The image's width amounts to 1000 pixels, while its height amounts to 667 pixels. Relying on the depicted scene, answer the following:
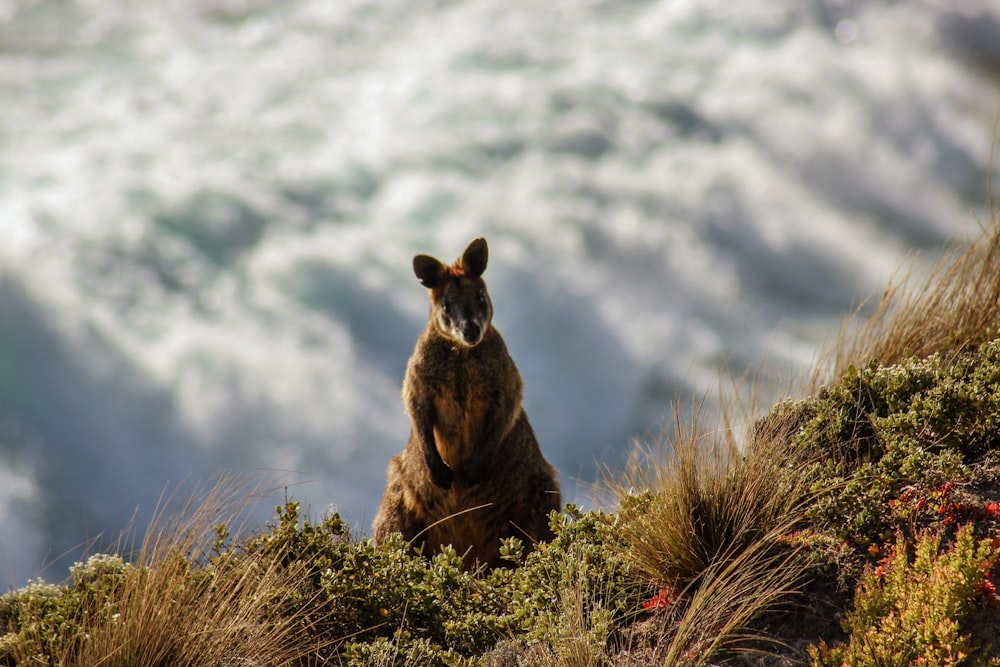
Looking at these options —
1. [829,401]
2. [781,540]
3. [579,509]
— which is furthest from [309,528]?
[829,401]

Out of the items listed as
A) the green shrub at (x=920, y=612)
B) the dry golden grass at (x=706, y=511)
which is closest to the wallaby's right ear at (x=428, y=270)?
the dry golden grass at (x=706, y=511)

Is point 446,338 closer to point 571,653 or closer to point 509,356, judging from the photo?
point 509,356

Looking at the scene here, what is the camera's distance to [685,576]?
5031 millimetres

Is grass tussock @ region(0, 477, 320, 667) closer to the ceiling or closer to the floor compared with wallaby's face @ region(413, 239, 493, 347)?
closer to the floor


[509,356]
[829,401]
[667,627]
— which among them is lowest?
[667,627]

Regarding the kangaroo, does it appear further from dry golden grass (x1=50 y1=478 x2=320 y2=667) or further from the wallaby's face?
dry golden grass (x1=50 y1=478 x2=320 y2=667)

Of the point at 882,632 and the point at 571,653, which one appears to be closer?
the point at 882,632

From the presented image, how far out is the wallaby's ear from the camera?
7.25 m

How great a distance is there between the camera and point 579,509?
6.15 m

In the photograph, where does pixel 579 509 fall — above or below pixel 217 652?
above


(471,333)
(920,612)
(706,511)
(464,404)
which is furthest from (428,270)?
(920,612)

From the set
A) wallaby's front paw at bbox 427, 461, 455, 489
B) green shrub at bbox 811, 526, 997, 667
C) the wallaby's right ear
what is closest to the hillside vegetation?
green shrub at bbox 811, 526, 997, 667

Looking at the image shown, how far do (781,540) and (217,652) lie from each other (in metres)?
2.95

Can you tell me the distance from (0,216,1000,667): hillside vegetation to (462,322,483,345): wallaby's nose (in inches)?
56.8
